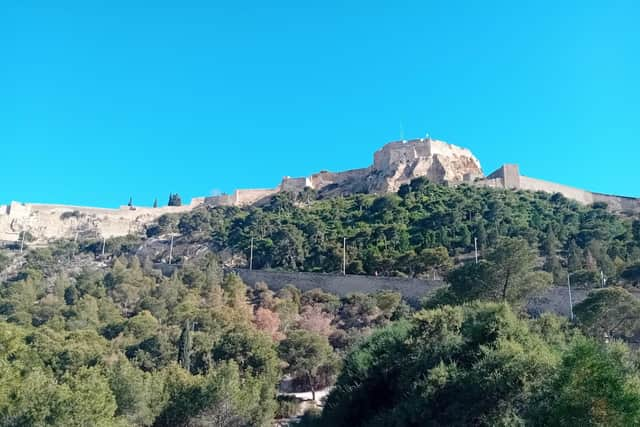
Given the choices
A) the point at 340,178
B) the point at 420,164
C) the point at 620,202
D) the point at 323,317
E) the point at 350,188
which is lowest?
the point at 323,317

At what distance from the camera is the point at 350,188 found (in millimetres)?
73750

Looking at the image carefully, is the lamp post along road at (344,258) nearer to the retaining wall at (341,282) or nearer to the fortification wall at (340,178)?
the retaining wall at (341,282)

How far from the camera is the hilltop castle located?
65.9 meters

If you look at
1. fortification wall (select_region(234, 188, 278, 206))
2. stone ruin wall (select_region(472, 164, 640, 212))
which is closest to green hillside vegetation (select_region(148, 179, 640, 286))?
stone ruin wall (select_region(472, 164, 640, 212))

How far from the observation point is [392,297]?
3894 cm

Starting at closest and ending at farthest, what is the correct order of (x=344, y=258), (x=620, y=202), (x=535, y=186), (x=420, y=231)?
(x=344, y=258), (x=420, y=231), (x=620, y=202), (x=535, y=186)

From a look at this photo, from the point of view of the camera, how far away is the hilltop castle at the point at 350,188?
2594 inches

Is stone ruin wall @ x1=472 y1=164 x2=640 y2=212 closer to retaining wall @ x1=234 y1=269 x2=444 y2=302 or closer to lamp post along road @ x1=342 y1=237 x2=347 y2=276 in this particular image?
lamp post along road @ x1=342 y1=237 x2=347 y2=276

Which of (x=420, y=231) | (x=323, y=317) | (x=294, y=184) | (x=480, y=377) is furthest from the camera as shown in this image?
(x=294, y=184)

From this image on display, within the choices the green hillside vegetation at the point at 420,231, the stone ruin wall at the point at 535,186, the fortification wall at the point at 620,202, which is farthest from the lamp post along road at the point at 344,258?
the fortification wall at the point at 620,202

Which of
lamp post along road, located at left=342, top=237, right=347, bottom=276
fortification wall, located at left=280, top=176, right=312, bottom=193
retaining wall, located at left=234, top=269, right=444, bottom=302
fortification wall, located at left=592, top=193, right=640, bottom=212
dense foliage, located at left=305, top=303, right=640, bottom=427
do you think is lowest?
dense foliage, located at left=305, top=303, right=640, bottom=427

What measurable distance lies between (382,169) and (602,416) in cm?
6126

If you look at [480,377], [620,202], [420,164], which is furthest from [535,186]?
[480,377]

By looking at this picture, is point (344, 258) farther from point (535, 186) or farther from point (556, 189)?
point (556, 189)
